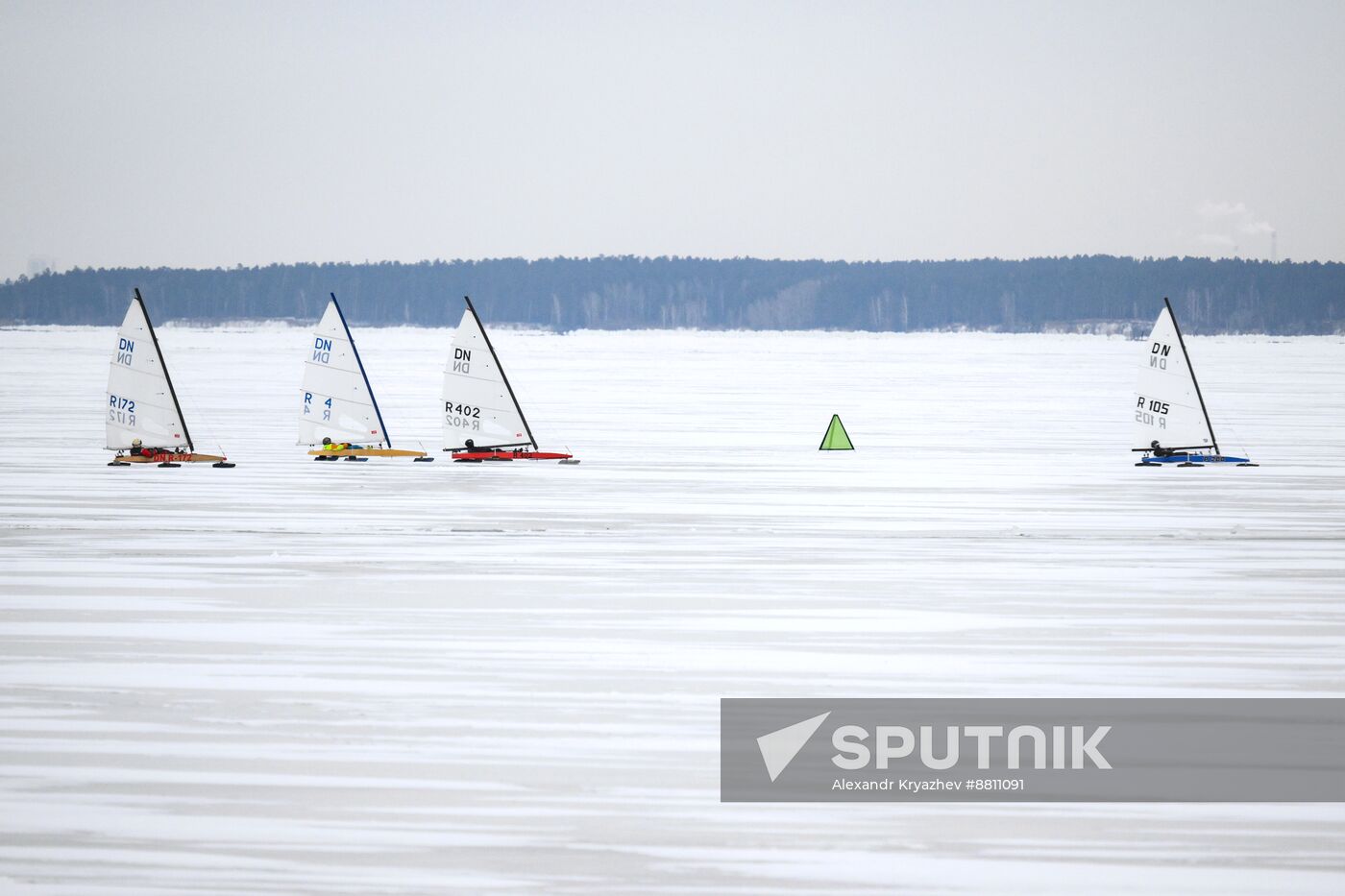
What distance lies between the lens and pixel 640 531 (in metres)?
20.7

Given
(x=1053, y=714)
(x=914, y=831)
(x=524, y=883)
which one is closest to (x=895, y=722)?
(x=1053, y=714)

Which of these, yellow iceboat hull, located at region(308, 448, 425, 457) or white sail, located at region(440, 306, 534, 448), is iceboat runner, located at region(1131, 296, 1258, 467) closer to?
white sail, located at region(440, 306, 534, 448)

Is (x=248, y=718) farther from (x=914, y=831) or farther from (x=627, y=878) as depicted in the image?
(x=914, y=831)

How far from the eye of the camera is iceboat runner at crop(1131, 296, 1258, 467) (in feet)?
107

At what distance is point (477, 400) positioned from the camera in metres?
33.8

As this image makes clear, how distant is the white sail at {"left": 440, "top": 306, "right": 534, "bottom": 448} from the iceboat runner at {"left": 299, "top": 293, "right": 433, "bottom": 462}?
999mm

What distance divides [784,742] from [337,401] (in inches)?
982

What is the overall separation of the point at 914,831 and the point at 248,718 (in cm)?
452

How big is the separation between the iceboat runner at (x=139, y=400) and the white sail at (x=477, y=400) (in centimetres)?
481

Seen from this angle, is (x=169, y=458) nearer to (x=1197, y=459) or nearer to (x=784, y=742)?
(x=1197, y=459)
